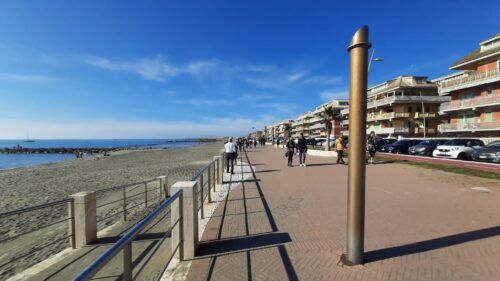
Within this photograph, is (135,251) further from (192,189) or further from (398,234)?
(398,234)

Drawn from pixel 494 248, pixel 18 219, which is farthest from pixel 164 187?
pixel 494 248

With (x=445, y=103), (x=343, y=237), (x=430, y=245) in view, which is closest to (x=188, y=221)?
(x=343, y=237)

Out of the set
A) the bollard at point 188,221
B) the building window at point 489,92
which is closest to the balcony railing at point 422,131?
the building window at point 489,92

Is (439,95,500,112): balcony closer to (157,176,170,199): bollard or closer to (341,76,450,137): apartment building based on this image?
(341,76,450,137): apartment building

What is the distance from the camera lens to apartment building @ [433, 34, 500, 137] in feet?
88.3

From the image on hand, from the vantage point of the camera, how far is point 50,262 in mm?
4938

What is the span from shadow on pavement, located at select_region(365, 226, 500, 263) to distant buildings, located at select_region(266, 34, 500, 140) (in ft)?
88.6

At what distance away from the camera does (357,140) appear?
3.45m

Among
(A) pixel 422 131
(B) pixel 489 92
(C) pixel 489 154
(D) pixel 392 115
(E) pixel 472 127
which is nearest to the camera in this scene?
(C) pixel 489 154

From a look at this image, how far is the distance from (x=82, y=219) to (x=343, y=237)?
5099mm

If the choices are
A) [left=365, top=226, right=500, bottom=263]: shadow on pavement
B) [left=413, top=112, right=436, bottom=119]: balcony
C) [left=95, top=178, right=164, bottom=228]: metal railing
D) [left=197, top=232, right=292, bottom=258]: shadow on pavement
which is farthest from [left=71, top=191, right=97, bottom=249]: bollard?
[left=413, top=112, right=436, bottom=119]: balcony

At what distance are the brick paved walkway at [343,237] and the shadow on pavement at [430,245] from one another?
0.5 inches

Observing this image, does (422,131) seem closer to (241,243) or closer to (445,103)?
(445,103)

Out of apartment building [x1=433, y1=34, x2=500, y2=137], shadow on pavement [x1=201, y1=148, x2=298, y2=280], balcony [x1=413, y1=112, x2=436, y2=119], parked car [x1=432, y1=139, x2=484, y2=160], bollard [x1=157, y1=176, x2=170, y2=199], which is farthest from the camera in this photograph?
balcony [x1=413, y1=112, x2=436, y2=119]
